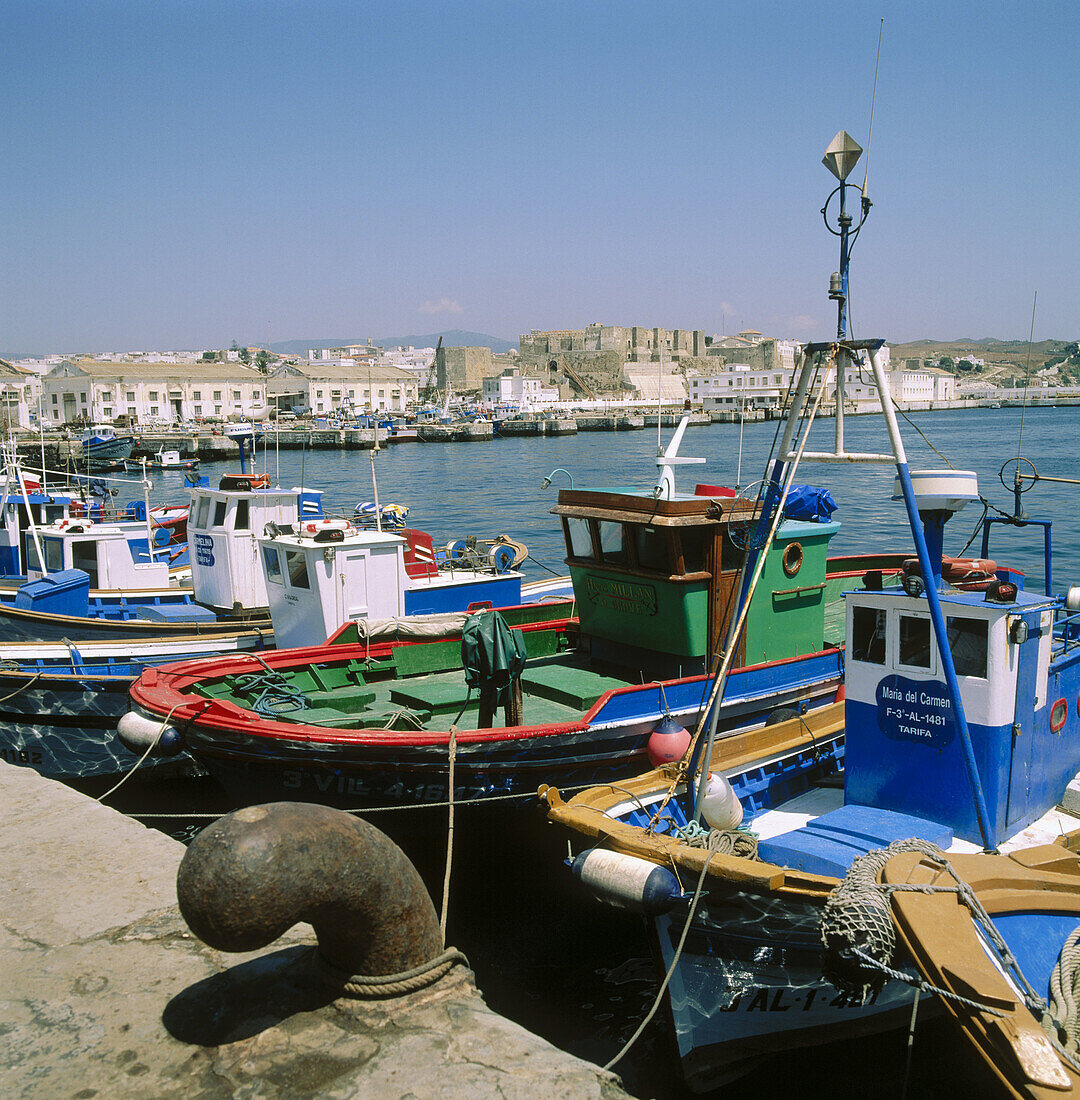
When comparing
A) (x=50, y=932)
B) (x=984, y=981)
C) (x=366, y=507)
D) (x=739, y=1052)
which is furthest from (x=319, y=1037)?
(x=366, y=507)

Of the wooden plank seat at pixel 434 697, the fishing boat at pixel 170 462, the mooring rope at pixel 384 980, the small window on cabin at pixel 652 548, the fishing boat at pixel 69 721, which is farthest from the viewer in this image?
the fishing boat at pixel 170 462

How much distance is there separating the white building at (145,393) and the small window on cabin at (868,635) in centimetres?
9869

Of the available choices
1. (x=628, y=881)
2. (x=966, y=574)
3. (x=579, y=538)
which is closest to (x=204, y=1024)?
(x=628, y=881)

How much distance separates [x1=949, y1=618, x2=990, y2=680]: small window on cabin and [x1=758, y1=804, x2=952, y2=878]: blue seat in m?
1.18

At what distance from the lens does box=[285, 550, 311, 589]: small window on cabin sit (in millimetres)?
12828

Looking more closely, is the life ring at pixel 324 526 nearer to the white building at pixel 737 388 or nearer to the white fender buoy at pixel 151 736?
the white fender buoy at pixel 151 736

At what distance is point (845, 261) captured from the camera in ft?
22.8

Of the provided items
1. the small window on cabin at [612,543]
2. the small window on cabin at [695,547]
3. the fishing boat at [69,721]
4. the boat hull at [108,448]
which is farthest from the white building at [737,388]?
the small window on cabin at [695,547]

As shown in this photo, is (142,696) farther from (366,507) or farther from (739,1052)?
(366,507)

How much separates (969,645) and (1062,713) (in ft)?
5.05

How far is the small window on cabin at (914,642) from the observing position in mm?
7344

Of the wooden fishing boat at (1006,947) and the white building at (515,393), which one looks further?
the white building at (515,393)

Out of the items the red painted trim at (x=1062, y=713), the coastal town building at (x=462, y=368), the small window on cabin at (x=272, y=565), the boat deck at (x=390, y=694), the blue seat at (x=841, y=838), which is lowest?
the boat deck at (x=390, y=694)

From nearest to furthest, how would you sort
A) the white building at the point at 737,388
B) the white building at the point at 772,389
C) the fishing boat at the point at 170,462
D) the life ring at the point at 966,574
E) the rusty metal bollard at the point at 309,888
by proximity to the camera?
the rusty metal bollard at the point at 309,888 < the life ring at the point at 966,574 < the fishing boat at the point at 170,462 < the white building at the point at 737,388 < the white building at the point at 772,389
